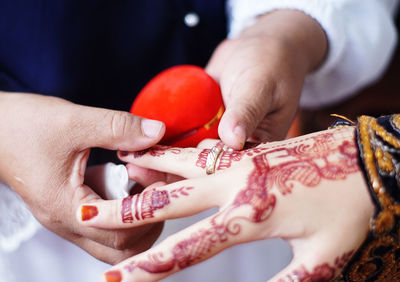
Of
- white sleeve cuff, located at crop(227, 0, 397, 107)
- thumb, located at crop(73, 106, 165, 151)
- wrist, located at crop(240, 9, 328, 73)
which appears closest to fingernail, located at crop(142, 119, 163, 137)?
thumb, located at crop(73, 106, 165, 151)

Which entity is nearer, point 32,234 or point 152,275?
point 152,275

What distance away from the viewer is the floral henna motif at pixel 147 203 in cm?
55

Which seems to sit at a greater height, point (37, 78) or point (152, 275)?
point (37, 78)

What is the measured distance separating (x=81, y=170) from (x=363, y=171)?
457 millimetres

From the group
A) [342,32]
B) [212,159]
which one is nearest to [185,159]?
[212,159]

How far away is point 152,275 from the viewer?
1.66ft

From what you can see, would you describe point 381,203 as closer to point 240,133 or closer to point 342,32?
point 240,133

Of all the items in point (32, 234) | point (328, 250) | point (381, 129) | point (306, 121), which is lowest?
point (306, 121)

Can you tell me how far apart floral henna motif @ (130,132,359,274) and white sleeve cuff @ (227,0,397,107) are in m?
0.46

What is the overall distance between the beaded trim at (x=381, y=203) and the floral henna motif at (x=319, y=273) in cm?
3

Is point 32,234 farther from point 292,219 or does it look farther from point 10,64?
point 292,219

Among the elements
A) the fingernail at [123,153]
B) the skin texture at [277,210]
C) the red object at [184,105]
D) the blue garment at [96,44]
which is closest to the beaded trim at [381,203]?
the skin texture at [277,210]

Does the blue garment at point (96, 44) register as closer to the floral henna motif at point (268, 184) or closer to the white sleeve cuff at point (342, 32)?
the white sleeve cuff at point (342, 32)

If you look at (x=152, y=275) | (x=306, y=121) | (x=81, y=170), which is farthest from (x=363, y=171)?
(x=306, y=121)
